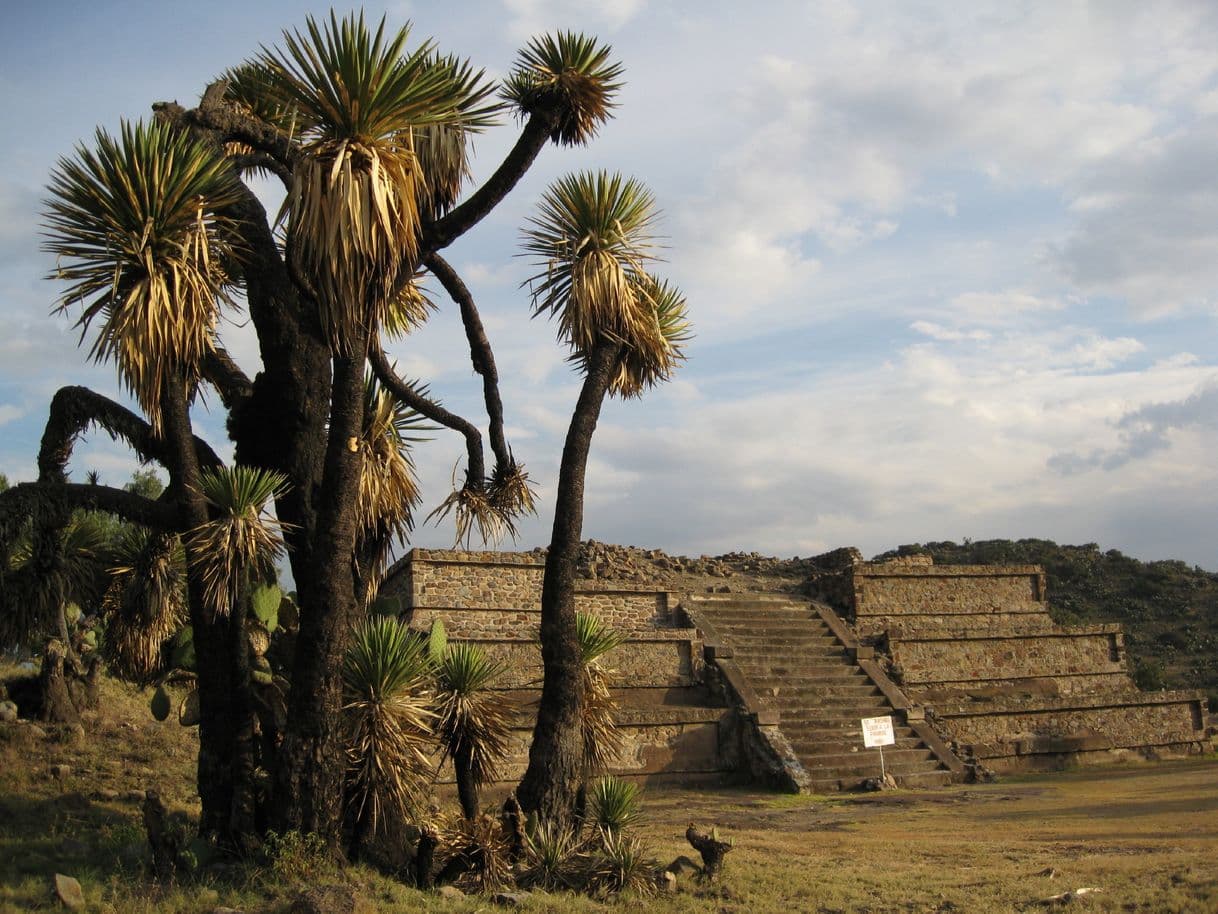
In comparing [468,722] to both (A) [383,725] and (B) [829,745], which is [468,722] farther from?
(B) [829,745]

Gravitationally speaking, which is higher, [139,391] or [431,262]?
[431,262]

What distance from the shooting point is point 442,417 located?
401 inches

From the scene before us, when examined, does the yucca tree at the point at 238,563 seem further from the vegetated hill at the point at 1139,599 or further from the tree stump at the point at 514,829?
the vegetated hill at the point at 1139,599

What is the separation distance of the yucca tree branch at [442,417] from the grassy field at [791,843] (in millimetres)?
3649

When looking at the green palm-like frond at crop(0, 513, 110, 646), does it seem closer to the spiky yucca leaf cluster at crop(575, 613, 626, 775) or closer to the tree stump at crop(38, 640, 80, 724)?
the tree stump at crop(38, 640, 80, 724)

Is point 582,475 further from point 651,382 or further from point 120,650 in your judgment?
point 120,650

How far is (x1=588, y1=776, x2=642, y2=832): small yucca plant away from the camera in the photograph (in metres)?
8.63

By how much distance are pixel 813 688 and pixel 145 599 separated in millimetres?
10371

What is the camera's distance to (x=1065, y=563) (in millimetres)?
32344

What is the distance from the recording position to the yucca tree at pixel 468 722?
851 centimetres

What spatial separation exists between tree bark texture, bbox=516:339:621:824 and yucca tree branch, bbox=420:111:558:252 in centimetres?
159

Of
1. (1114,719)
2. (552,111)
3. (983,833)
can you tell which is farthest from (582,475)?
(1114,719)

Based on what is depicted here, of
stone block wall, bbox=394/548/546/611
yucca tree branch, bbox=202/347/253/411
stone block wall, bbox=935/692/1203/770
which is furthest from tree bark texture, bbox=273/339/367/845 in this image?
stone block wall, bbox=935/692/1203/770

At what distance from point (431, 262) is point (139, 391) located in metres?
2.70
